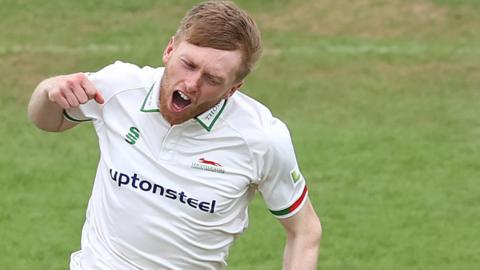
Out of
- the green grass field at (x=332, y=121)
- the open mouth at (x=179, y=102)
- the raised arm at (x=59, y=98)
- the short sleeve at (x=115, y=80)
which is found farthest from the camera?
the green grass field at (x=332, y=121)

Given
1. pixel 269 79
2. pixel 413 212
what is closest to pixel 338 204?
pixel 413 212

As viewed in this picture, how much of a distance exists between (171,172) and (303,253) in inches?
26.8

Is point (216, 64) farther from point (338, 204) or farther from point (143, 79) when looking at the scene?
point (338, 204)

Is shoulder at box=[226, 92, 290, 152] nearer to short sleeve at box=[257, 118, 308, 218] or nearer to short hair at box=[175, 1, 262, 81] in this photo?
short sleeve at box=[257, 118, 308, 218]

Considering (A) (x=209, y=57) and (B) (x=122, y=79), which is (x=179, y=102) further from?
(B) (x=122, y=79)

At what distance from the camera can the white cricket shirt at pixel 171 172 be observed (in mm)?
5000

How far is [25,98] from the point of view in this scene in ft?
44.4

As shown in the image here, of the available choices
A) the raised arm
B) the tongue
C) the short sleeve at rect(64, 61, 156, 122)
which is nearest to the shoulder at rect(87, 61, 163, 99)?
the short sleeve at rect(64, 61, 156, 122)

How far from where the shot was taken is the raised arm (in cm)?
464

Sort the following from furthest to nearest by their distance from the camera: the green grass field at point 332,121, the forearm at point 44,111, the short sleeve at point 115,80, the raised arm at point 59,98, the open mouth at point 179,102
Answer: the green grass field at point 332,121, the short sleeve at point 115,80, the forearm at point 44,111, the open mouth at point 179,102, the raised arm at point 59,98

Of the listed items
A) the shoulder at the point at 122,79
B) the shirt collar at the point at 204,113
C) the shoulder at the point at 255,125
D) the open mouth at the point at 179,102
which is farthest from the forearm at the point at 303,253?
the shoulder at the point at 122,79

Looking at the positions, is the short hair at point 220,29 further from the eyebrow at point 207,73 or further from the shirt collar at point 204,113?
the shirt collar at point 204,113

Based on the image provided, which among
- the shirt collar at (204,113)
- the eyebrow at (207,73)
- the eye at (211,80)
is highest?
the eyebrow at (207,73)

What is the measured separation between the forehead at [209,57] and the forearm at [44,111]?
602mm
